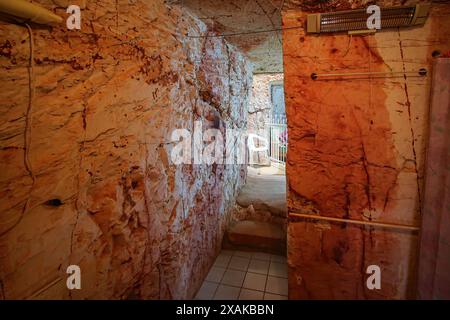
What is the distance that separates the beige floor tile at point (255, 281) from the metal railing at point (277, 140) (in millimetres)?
3605

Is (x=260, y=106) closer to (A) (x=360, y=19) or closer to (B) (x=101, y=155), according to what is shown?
(A) (x=360, y=19)

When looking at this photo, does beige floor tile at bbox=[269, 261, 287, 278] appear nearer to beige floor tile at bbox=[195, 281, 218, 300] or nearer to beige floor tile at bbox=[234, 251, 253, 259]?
beige floor tile at bbox=[234, 251, 253, 259]

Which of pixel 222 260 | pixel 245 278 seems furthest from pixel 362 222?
pixel 222 260

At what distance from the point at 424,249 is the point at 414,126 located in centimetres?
90

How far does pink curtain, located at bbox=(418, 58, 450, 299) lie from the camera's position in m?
1.52

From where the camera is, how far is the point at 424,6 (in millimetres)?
1440

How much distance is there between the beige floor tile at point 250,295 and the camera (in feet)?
8.16

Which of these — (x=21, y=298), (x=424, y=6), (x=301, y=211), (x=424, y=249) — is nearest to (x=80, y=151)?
(x=21, y=298)

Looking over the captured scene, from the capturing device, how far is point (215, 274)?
2.87m

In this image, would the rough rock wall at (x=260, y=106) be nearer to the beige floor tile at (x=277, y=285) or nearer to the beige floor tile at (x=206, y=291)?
the beige floor tile at (x=277, y=285)

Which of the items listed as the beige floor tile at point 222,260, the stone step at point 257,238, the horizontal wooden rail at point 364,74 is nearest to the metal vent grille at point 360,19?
the horizontal wooden rail at point 364,74

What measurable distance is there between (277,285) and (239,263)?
585mm
